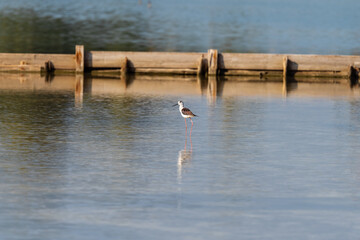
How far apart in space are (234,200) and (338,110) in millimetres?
11127

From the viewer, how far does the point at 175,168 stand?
13.9 meters

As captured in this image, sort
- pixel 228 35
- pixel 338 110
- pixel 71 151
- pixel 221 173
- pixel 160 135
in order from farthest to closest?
1. pixel 228 35
2. pixel 338 110
3. pixel 160 135
4. pixel 71 151
5. pixel 221 173

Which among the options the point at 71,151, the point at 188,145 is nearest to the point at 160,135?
the point at 188,145

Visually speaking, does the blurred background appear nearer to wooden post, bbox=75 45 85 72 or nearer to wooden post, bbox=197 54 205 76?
wooden post, bbox=75 45 85 72

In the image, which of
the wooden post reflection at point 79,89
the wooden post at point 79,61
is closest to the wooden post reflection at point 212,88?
the wooden post reflection at point 79,89

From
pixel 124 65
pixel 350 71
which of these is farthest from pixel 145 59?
pixel 350 71

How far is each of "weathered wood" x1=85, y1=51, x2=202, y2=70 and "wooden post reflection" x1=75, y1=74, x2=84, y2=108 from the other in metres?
0.74

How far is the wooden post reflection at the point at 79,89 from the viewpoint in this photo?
74.0 ft

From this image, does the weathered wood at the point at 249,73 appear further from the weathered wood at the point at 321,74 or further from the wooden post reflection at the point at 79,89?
the wooden post reflection at the point at 79,89

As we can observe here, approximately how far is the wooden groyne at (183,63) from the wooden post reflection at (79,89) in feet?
1.24

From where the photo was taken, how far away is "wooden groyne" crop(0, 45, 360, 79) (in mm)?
28719

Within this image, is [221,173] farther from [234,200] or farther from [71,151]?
[71,151]

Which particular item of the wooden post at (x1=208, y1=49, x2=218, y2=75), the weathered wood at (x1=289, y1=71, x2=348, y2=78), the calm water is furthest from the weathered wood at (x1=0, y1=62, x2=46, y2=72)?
the weathered wood at (x1=289, y1=71, x2=348, y2=78)

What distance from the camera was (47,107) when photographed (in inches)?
842
